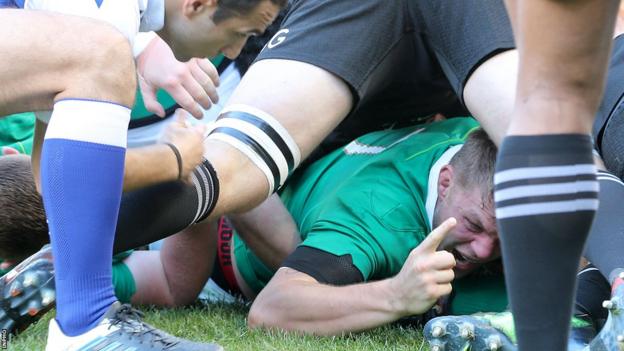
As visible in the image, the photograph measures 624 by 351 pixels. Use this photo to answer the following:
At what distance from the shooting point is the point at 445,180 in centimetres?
318

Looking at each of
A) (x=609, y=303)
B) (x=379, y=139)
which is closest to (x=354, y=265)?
(x=379, y=139)

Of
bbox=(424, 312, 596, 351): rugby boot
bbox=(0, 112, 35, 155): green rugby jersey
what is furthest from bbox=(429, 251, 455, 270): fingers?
bbox=(0, 112, 35, 155): green rugby jersey

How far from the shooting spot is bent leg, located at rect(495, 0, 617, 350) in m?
1.55

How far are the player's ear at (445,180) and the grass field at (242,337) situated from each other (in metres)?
0.44

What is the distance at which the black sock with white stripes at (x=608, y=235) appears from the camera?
2.44 meters

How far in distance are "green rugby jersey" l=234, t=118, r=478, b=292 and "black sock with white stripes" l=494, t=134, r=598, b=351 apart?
55.1 inches

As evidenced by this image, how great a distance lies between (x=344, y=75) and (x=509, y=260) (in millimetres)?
1432

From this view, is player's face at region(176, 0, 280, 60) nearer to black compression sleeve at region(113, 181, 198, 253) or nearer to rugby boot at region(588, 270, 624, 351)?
black compression sleeve at region(113, 181, 198, 253)

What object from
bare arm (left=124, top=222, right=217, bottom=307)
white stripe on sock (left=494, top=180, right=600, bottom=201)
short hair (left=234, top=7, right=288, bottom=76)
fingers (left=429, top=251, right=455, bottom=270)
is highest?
white stripe on sock (left=494, top=180, right=600, bottom=201)

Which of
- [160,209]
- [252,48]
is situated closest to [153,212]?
[160,209]

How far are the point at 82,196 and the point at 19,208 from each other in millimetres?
923

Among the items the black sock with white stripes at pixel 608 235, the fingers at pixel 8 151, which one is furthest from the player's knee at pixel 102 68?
the fingers at pixel 8 151

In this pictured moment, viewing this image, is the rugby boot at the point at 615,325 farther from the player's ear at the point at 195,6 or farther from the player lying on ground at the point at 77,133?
the player's ear at the point at 195,6

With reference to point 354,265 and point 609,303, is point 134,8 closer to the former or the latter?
point 354,265
